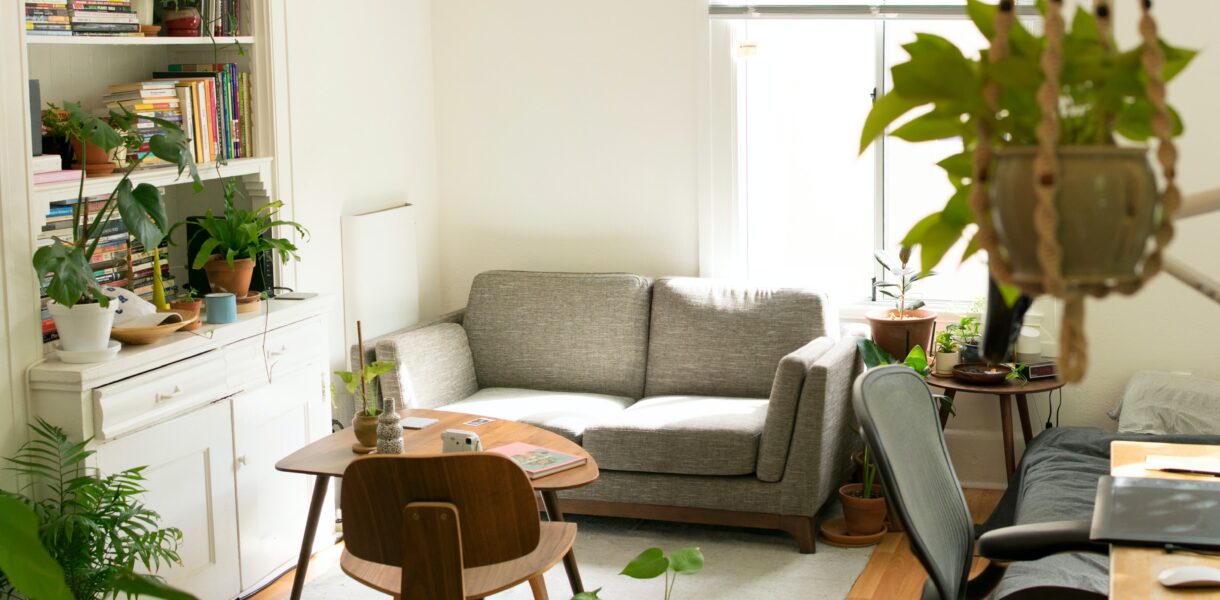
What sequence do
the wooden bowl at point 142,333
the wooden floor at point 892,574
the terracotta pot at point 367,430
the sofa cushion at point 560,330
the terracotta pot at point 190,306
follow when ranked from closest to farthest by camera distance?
1. the wooden bowl at point 142,333
2. the terracotta pot at point 367,430
3. the terracotta pot at point 190,306
4. the wooden floor at point 892,574
5. the sofa cushion at point 560,330

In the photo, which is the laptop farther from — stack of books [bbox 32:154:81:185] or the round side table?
stack of books [bbox 32:154:81:185]

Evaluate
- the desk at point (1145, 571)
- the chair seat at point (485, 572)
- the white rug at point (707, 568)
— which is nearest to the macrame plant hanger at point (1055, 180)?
the desk at point (1145, 571)

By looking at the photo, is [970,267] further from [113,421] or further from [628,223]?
[113,421]

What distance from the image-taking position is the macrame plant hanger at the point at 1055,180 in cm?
71

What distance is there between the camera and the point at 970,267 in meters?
5.32

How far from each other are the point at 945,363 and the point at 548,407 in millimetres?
1484

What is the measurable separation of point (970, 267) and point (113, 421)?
3.43 meters

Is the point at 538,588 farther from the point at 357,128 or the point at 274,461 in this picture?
the point at 357,128

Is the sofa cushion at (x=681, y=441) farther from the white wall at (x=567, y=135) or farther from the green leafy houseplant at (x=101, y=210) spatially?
the green leafy houseplant at (x=101, y=210)

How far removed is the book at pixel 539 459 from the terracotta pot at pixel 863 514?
4.34ft

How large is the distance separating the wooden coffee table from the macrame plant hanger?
269cm

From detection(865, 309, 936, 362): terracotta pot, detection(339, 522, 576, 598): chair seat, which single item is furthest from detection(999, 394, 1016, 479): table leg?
detection(339, 522, 576, 598): chair seat

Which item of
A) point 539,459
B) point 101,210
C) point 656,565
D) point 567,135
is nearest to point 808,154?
point 567,135

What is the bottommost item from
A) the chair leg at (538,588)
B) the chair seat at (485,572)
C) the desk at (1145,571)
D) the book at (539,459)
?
the chair leg at (538,588)
